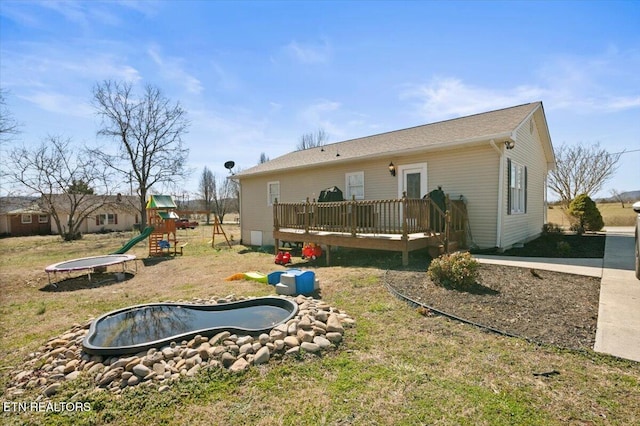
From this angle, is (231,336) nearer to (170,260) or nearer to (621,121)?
(170,260)

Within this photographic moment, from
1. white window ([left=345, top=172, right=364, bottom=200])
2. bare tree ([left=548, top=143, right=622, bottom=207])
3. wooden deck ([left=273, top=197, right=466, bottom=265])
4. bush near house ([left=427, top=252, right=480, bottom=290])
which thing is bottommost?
bush near house ([left=427, top=252, right=480, bottom=290])

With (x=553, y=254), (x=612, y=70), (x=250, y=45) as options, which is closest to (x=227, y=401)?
(x=553, y=254)

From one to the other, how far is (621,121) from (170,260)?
24398 mm

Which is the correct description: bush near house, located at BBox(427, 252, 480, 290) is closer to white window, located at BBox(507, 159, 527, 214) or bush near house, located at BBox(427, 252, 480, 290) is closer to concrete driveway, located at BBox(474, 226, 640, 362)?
concrete driveway, located at BBox(474, 226, 640, 362)

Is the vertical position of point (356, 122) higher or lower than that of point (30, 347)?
higher

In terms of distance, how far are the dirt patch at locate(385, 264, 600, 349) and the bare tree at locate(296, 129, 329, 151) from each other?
30.0 meters

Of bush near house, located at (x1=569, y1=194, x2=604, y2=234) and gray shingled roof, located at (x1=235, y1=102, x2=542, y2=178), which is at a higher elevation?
gray shingled roof, located at (x1=235, y1=102, x2=542, y2=178)

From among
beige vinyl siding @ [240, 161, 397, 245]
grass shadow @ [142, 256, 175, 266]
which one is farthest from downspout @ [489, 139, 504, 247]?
grass shadow @ [142, 256, 175, 266]

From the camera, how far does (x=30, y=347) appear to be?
13.6 feet

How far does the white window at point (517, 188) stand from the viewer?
30.4 ft

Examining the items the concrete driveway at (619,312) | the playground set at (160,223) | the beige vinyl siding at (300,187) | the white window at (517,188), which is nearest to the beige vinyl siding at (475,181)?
the white window at (517,188)

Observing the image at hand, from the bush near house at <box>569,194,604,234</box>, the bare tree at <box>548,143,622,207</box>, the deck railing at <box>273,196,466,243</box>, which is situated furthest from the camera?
the bare tree at <box>548,143,622,207</box>

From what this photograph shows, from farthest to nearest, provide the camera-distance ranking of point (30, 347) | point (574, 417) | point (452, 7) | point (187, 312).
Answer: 1. point (452, 7)
2. point (187, 312)
3. point (30, 347)
4. point (574, 417)

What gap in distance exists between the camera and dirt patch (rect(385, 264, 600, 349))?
3746 millimetres
